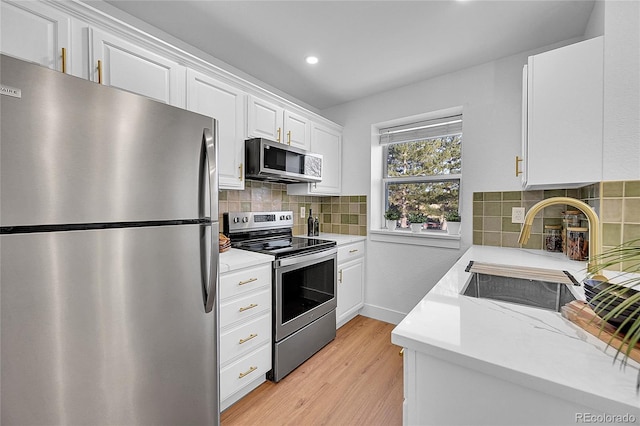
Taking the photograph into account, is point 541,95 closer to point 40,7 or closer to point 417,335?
point 417,335

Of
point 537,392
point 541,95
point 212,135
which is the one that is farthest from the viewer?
point 541,95

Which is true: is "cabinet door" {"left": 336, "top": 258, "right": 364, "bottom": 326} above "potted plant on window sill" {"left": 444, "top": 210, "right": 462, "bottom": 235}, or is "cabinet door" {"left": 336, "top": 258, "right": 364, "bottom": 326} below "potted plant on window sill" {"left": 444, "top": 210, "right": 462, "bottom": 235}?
below

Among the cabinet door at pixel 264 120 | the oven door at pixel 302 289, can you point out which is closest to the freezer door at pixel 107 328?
the oven door at pixel 302 289

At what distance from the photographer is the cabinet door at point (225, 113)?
1710 mm

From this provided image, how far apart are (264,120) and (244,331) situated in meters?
1.57

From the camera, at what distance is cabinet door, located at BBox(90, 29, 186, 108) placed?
1.28 m

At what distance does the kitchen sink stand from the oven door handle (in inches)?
43.1

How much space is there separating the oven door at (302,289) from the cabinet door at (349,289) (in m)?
0.18

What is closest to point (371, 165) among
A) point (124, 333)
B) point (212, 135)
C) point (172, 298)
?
point (212, 135)

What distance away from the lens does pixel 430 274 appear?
2553 millimetres

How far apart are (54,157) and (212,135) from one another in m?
0.58

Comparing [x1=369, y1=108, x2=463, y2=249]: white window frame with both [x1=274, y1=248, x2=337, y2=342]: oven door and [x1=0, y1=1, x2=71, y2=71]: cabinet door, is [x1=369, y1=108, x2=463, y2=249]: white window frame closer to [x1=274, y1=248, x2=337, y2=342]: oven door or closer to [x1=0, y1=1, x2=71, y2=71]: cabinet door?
[x1=274, y1=248, x2=337, y2=342]: oven door

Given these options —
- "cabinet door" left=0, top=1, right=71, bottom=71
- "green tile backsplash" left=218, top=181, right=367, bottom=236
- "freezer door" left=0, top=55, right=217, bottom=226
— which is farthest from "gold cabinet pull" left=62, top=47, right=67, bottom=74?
"green tile backsplash" left=218, top=181, right=367, bottom=236

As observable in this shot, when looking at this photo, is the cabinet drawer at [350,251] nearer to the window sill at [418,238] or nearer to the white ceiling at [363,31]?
the window sill at [418,238]
